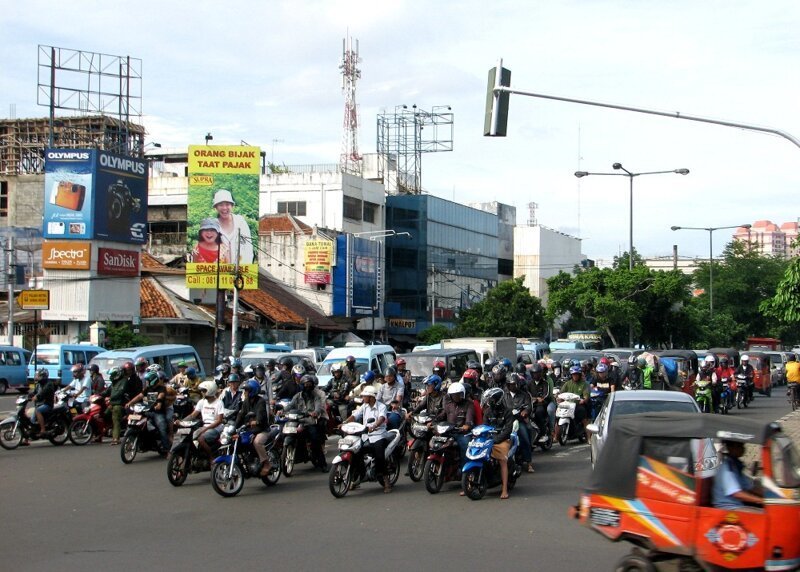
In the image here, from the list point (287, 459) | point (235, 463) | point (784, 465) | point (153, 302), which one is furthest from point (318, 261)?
point (784, 465)

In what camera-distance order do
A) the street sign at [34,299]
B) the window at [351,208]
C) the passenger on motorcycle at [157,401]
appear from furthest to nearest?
the window at [351,208] < the street sign at [34,299] < the passenger on motorcycle at [157,401]

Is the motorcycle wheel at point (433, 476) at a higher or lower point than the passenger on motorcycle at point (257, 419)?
lower

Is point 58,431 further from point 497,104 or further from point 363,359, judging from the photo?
point 497,104

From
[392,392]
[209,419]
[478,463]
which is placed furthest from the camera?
[392,392]

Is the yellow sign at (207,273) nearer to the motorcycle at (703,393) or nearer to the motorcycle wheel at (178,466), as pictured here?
the motorcycle at (703,393)

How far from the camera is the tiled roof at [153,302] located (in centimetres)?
4650

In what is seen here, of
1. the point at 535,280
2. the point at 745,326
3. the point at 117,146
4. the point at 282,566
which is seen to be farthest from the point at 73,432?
the point at 535,280

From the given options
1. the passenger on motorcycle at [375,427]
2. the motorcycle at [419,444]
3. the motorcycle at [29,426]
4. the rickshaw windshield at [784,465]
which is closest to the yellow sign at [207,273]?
the motorcycle at [29,426]

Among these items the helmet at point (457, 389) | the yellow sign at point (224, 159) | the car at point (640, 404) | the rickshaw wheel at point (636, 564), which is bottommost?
the rickshaw wheel at point (636, 564)

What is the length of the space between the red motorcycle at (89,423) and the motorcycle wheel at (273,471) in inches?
264

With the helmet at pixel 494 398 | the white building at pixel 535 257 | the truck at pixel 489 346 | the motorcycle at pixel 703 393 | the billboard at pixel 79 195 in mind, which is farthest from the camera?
the white building at pixel 535 257

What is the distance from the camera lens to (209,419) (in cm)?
1428

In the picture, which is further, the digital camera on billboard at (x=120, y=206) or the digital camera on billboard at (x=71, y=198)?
the digital camera on billboard at (x=120, y=206)

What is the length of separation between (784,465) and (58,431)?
51.5 feet
